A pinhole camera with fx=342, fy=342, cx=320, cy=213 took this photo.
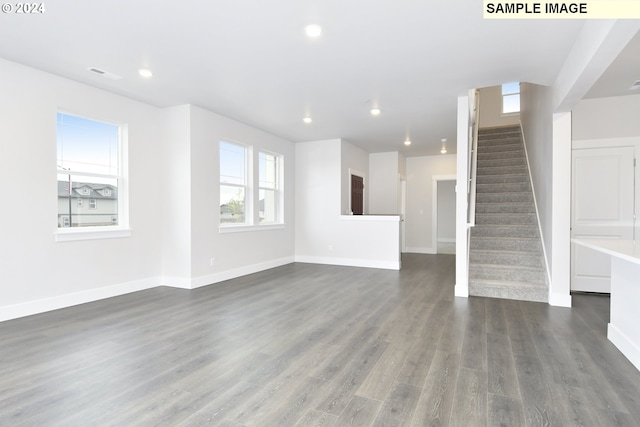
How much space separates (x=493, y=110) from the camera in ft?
29.9

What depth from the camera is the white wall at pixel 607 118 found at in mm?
4570

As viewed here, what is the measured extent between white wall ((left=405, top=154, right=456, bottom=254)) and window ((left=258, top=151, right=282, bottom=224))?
13.5 feet

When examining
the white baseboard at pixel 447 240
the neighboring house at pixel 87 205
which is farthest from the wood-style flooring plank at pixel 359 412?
the white baseboard at pixel 447 240

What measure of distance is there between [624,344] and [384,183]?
6632 mm

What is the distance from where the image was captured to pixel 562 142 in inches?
164

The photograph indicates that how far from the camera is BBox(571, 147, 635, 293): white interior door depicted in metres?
4.60

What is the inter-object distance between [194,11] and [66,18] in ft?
3.56

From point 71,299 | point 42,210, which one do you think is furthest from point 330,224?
point 42,210

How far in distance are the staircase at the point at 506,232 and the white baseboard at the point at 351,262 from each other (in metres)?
1.85

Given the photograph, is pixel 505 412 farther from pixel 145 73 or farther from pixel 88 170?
pixel 88 170

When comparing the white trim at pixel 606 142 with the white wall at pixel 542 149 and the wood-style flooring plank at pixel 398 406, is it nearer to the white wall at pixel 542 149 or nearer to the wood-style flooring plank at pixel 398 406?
the white wall at pixel 542 149

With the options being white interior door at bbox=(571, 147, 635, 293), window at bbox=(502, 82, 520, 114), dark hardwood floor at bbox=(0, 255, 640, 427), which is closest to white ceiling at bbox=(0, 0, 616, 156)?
white interior door at bbox=(571, 147, 635, 293)

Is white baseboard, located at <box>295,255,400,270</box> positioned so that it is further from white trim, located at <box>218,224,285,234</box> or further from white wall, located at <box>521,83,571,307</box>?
white wall, located at <box>521,83,571,307</box>

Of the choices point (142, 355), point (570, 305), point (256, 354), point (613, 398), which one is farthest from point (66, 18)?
point (570, 305)
